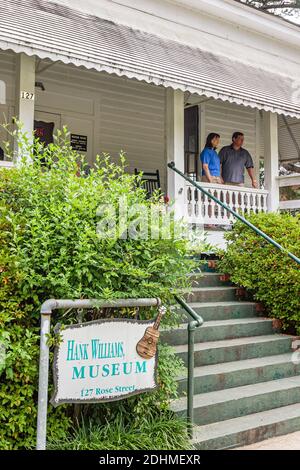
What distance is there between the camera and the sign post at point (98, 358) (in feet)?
9.77

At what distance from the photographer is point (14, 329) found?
10.3 ft

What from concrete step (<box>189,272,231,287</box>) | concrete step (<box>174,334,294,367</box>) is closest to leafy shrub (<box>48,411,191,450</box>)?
concrete step (<box>174,334,294,367</box>)

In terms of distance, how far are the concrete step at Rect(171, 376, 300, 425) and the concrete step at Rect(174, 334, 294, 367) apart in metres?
0.38

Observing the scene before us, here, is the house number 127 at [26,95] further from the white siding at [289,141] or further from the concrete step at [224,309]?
the white siding at [289,141]

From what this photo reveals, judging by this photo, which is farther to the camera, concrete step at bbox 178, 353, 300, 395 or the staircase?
concrete step at bbox 178, 353, 300, 395

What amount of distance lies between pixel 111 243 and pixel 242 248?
3.57m

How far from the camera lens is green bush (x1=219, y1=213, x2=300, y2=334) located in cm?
592

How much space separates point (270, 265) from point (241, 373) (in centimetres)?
178

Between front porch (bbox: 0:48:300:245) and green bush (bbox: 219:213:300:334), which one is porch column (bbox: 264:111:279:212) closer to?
front porch (bbox: 0:48:300:245)

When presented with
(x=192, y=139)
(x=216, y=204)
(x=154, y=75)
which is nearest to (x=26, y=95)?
(x=154, y=75)

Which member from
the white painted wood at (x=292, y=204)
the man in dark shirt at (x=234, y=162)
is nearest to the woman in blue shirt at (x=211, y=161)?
the man in dark shirt at (x=234, y=162)

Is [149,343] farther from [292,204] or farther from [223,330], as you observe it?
[292,204]

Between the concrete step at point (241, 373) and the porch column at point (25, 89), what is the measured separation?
12.3 feet

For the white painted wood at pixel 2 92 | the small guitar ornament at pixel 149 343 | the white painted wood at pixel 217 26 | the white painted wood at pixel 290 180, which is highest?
the white painted wood at pixel 217 26
